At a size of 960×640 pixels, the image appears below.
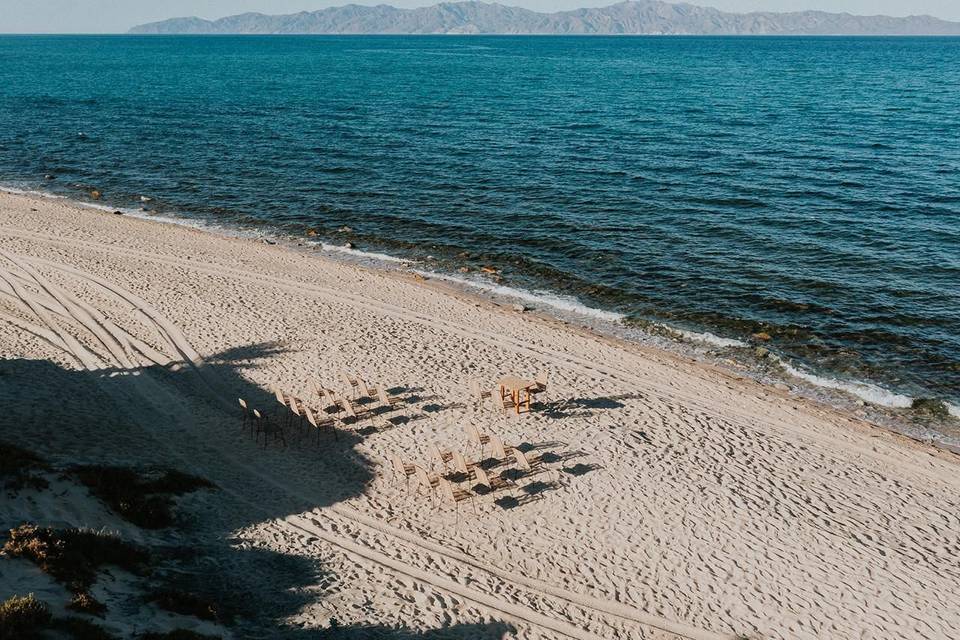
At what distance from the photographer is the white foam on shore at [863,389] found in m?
19.3

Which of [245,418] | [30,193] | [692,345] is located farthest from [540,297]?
[30,193]

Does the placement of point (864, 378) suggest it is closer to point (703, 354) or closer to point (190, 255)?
point (703, 354)

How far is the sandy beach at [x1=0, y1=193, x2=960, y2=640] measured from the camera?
38.3 ft

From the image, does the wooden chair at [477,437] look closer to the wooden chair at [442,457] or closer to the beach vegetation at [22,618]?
the wooden chair at [442,457]

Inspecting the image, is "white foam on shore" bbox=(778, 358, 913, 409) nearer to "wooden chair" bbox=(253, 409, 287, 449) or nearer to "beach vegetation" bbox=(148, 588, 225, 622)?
"wooden chair" bbox=(253, 409, 287, 449)

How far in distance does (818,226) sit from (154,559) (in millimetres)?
29718

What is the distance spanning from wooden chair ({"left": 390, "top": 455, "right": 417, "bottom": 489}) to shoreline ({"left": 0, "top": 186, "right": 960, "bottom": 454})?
380 inches

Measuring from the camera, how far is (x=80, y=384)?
1819 cm

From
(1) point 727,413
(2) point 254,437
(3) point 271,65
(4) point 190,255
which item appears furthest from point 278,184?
(3) point 271,65

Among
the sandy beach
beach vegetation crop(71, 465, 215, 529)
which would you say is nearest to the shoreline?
the sandy beach

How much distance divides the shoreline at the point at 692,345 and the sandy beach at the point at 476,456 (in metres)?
0.60

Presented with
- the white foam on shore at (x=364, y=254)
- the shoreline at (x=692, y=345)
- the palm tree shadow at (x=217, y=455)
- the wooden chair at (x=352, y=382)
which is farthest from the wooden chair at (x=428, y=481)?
the white foam on shore at (x=364, y=254)

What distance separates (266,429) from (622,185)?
26785 millimetres

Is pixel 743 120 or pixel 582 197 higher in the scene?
pixel 743 120
